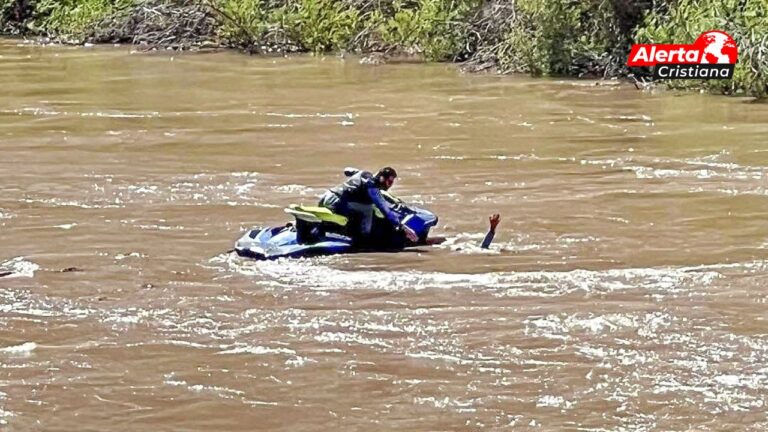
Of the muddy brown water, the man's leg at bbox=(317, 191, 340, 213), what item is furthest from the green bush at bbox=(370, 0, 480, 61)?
the man's leg at bbox=(317, 191, 340, 213)

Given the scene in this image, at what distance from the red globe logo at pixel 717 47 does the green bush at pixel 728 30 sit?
102mm

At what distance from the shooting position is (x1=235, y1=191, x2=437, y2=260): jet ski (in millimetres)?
11414

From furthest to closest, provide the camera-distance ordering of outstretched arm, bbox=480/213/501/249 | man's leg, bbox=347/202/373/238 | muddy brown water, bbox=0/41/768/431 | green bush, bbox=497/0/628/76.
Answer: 1. green bush, bbox=497/0/628/76
2. man's leg, bbox=347/202/373/238
3. outstretched arm, bbox=480/213/501/249
4. muddy brown water, bbox=0/41/768/431

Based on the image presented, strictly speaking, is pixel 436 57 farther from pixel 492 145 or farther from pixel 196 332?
pixel 196 332

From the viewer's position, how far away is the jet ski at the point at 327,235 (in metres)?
11.4

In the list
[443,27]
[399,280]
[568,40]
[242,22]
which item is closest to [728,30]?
[568,40]

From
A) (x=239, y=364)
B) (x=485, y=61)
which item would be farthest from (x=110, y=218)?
(x=485, y=61)

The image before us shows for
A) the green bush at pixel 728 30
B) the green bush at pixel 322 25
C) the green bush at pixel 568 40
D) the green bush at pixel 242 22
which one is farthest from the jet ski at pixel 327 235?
the green bush at pixel 242 22

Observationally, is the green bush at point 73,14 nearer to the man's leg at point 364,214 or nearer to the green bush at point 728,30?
the green bush at point 728,30

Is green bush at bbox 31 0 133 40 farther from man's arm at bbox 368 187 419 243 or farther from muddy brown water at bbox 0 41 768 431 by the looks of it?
man's arm at bbox 368 187 419 243

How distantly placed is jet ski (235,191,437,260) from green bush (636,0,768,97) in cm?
1177

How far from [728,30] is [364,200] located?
13233 millimetres

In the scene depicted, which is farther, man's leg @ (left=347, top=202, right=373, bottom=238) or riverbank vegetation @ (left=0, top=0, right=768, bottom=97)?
riverbank vegetation @ (left=0, top=0, right=768, bottom=97)

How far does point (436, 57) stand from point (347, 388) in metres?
22.0
